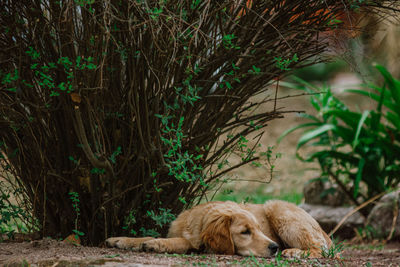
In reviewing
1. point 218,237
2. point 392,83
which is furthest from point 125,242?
point 392,83

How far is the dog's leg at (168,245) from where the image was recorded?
10.4 feet

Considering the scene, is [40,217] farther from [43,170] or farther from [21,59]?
[21,59]

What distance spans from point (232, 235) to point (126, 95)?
1246 millimetres

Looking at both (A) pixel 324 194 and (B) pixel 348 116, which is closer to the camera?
(B) pixel 348 116

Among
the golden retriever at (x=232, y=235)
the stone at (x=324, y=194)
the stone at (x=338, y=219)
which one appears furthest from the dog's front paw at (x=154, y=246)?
the stone at (x=324, y=194)

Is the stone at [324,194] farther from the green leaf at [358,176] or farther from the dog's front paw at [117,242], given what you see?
the dog's front paw at [117,242]

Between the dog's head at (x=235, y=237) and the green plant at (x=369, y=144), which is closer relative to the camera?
the dog's head at (x=235, y=237)

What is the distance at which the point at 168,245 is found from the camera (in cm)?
325

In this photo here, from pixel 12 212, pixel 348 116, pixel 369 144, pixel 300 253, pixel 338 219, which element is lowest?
pixel 338 219

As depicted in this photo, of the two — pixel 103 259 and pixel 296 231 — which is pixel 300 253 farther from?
pixel 103 259

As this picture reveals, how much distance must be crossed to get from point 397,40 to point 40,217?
571 centimetres

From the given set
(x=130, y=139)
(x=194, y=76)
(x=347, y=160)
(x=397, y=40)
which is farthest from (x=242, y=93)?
(x=397, y=40)

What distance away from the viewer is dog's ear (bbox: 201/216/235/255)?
3.23 meters

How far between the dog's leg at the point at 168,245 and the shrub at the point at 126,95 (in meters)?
0.18
